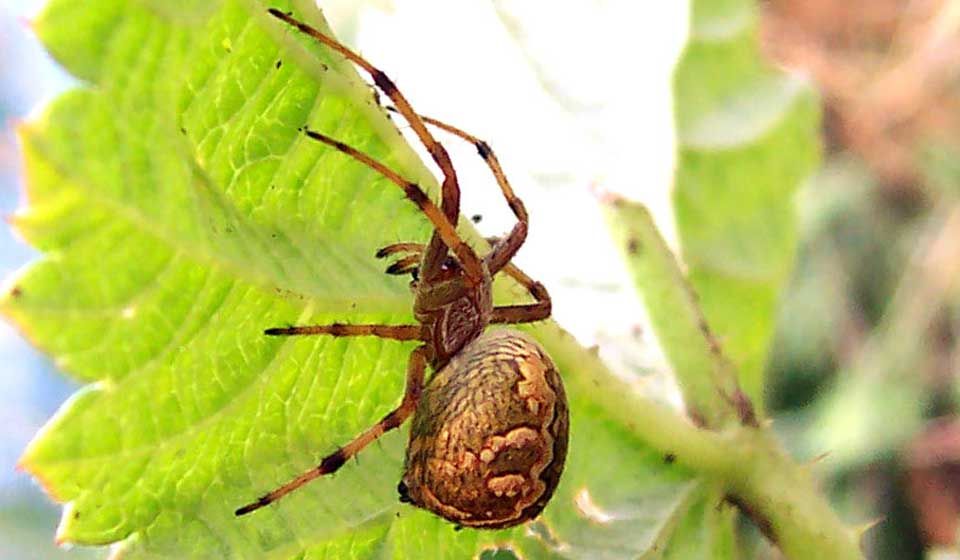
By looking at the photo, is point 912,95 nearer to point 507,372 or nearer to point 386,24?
point 386,24

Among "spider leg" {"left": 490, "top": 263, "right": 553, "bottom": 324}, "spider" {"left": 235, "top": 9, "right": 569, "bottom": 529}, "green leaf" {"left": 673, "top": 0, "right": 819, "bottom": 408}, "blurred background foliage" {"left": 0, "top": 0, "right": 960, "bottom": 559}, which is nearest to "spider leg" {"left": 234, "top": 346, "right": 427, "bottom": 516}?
"spider" {"left": 235, "top": 9, "right": 569, "bottom": 529}

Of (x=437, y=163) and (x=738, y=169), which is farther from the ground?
(x=437, y=163)

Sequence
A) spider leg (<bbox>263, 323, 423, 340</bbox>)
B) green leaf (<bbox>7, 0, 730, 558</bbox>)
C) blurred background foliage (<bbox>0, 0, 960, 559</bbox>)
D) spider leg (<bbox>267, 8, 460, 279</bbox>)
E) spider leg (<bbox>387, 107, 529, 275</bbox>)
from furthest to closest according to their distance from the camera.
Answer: blurred background foliage (<bbox>0, 0, 960, 559</bbox>)
spider leg (<bbox>387, 107, 529, 275</bbox>)
spider leg (<bbox>267, 8, 460, 279</bbox>)
spider leg (<bbox>263, 323, 423, 340</bbox>)
green leaf (<bbox>7, 0, 730, 558</bbox>)

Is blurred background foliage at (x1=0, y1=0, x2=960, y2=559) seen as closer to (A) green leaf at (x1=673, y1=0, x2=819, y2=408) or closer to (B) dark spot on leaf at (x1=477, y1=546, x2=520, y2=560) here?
Answer: (A) green leaf at (x1=673, y1=0, x2=819, y2=408)

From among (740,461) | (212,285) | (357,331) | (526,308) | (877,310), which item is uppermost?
(212,285)

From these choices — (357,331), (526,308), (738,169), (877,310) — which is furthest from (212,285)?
(877,310)

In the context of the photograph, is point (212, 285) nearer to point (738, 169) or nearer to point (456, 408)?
point (456, 408)

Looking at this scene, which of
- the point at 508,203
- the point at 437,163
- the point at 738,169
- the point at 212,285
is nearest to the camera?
the point at 212,285
